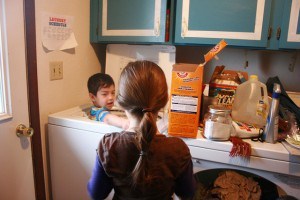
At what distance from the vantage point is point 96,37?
1.61 meters

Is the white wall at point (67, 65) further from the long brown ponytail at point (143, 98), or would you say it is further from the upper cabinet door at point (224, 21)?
the long brown ponytail at point (143, 98)

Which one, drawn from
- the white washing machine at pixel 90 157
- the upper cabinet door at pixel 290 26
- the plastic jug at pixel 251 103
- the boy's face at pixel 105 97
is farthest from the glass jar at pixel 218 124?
the boy's face at pixel 105 97

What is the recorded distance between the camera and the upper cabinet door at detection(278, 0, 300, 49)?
116cm

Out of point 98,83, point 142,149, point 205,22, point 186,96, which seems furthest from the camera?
point 98,83

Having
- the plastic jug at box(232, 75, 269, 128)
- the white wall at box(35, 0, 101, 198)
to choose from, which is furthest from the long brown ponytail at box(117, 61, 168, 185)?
the white wall at box(35, 0, 101, 198)

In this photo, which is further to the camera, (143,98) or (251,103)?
(251,103)

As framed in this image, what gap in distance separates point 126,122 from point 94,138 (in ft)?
0.72

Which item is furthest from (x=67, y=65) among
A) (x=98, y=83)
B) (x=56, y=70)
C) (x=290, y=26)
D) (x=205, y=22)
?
(x=290, y=26)

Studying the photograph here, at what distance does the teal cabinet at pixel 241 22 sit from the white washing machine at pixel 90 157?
524 mm

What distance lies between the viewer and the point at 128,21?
4.81 ft

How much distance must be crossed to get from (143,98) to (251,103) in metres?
0.70

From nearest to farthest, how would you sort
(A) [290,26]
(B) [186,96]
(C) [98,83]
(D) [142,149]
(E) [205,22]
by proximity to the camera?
(D) [142,149], (B) [186,96], (A) [290,26], (E) [205,22], (C) [98,83]

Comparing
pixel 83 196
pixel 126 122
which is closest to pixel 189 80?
pixel 126 122

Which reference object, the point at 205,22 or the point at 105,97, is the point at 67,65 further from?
the point at 205,22
